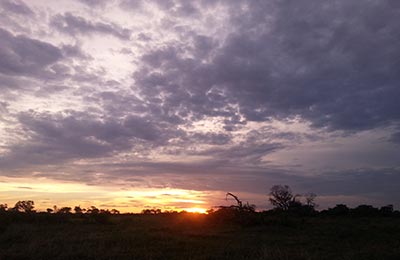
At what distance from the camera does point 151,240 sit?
22.8 meters

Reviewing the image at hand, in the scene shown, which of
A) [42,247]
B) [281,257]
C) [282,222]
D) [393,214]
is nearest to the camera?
[281,257]

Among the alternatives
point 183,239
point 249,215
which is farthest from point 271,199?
point 183,239

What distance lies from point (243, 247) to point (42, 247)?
30.9 feet

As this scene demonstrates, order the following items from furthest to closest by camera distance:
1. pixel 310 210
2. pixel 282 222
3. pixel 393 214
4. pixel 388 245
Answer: pixel 310 210
pixel 393 214
pixel 282 222
pixel 388 245

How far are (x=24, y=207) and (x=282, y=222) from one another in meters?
36.9

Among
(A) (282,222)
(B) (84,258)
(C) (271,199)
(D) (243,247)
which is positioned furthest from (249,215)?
(C) (271,199)

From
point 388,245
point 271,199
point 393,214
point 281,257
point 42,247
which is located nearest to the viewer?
point 281,257

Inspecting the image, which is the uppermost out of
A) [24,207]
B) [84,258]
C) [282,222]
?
[24,207]

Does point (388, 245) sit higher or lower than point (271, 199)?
lower

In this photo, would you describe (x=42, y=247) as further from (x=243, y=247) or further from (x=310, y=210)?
(x=310, y=210)

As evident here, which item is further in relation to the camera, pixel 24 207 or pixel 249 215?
pixel 24 207

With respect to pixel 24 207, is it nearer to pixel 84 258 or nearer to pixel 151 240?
pixel 151 240

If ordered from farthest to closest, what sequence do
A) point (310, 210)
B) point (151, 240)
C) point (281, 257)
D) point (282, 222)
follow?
point (310, 210) < point (282, 222) < point (151, 240) < point (281, 257)

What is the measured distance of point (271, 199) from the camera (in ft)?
215
